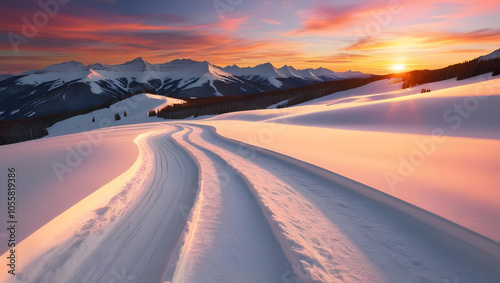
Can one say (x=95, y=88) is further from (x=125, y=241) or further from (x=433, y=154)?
(x=433, y=154)

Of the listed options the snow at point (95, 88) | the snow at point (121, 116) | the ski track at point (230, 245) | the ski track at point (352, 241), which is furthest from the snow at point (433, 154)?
the snow at point (95, 88)

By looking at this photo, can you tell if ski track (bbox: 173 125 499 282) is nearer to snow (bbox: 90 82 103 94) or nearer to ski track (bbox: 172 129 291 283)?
ski track (bbox: 172 129 291 283)

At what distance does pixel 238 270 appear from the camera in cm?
169

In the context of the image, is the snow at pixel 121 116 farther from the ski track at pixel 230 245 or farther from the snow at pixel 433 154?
the ski track at pixel 230 245

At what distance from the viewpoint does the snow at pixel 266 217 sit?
5.60ft

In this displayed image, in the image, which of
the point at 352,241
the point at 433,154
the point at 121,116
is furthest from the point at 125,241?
the point at 121,116

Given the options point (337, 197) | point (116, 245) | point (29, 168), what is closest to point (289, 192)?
point (337, 197)

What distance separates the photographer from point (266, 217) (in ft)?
7.94

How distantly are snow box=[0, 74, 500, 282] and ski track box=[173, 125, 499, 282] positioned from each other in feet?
0.04

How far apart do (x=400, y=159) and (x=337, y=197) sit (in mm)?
1828

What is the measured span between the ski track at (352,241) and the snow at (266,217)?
0.04ft

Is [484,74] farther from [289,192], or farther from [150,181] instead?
[150,181]

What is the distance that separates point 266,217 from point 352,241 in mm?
862

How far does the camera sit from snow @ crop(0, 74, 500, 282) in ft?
5.60
